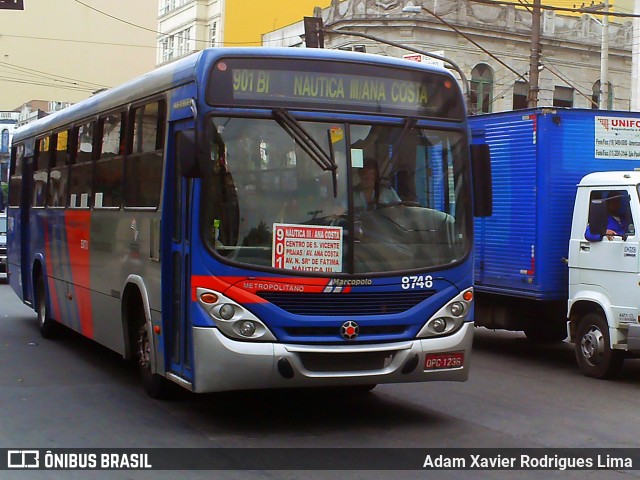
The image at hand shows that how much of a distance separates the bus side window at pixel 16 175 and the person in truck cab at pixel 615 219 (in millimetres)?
9028

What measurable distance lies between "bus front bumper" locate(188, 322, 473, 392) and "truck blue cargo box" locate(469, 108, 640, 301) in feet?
14.4

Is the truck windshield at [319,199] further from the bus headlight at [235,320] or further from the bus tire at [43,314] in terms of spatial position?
the bus tire at [43,314]

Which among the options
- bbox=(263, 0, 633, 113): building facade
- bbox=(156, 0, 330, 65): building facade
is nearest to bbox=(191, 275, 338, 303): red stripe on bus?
bbox=(263, 0, 633, 113): building facade

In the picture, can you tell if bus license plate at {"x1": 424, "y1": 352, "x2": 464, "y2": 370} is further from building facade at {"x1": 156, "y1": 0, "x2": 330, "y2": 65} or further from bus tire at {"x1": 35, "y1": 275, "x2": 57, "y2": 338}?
building facade at {"x1": 156, "y1": 0, "x2": 330, "y2": 65}

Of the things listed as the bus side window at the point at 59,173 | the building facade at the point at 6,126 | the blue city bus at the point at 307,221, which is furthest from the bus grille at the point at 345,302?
the building facade at the point at 6,126

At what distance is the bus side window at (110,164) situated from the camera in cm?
1062

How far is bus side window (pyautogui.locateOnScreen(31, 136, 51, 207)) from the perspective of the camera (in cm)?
1434

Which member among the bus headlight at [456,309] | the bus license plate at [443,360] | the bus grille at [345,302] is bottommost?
the bus license plate at [443,360]

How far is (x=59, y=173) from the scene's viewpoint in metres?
13.5

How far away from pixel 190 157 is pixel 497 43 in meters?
34.1

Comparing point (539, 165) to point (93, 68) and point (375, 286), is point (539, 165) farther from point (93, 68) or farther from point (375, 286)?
point (93, 68)

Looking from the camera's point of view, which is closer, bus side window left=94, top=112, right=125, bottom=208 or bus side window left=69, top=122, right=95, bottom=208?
→ bus side window left=94, top=112, right=125, bottom=208

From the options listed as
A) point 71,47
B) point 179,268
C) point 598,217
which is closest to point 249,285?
point 179,268

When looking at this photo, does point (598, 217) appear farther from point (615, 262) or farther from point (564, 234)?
point (564, 234)
